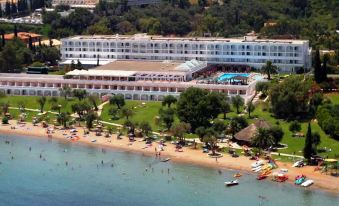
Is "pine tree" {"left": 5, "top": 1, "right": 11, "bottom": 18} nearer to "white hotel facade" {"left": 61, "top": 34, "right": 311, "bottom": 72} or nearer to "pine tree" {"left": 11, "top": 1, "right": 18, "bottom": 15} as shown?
"pine tree" {"left": 11, "top": 1, "right": 18, "bottom": 15}

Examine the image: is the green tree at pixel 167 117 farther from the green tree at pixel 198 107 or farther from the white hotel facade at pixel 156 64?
the white hotel facade at pixel 156 64

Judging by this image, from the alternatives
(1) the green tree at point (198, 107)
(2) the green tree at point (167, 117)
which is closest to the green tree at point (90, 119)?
(2) the green tree at point (167, 117)

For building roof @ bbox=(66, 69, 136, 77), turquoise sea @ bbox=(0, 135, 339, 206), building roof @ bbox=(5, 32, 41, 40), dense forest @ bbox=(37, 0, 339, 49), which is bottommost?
turquoise sea @ bbox=(0, 135, 339, 206)

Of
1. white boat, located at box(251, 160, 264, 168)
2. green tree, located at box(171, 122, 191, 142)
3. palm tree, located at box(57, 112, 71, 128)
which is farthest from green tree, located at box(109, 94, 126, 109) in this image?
white boat, located at box(251, 160, 264, 168)

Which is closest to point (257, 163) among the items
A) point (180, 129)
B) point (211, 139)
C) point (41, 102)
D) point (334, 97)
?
point (211, 139)

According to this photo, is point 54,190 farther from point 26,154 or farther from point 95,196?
point 26,154

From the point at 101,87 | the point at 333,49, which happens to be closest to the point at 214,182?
the point at 101,87
